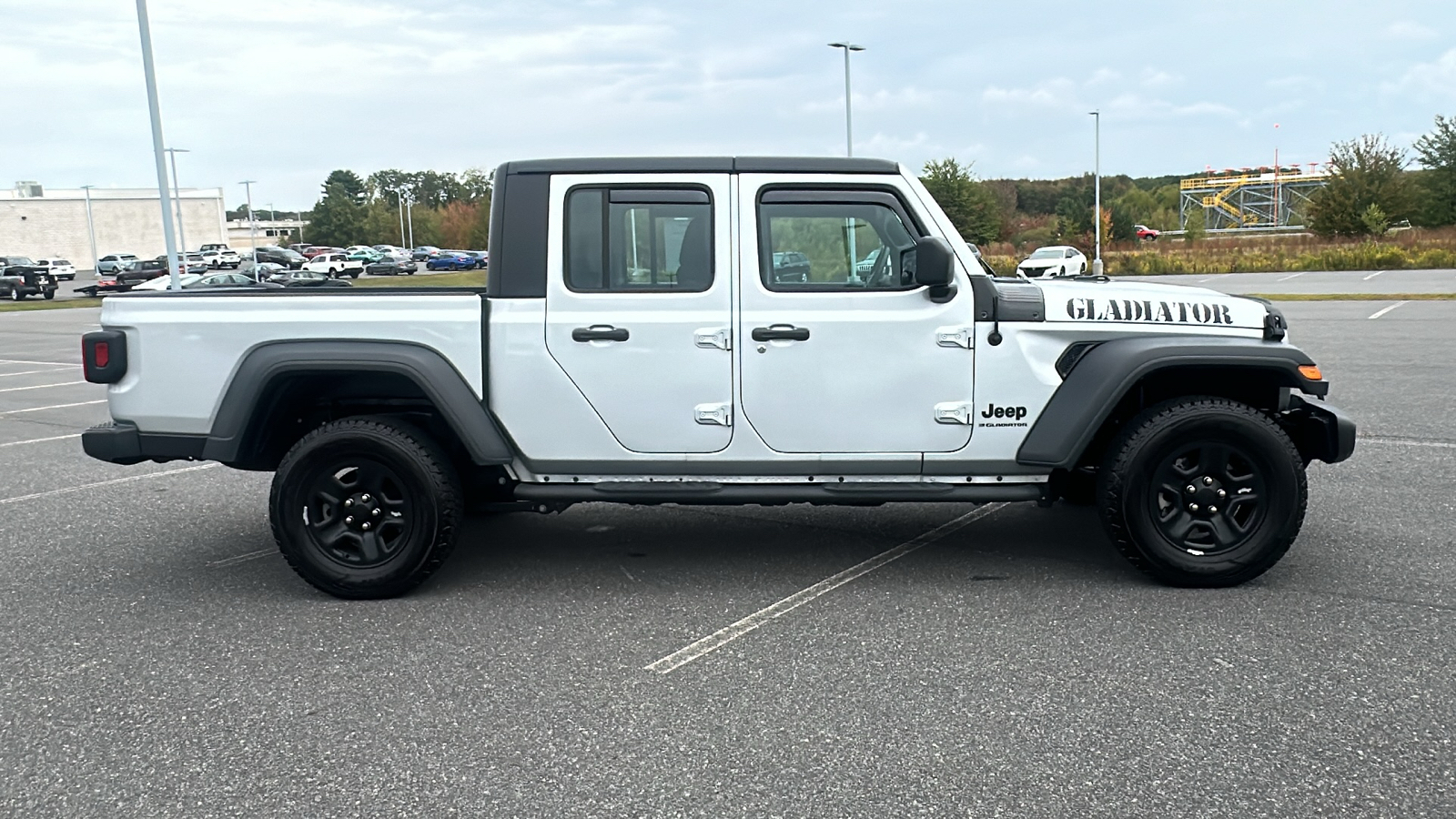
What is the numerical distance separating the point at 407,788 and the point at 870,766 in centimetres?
136

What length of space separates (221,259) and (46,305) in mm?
27525

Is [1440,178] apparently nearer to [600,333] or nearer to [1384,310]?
[1384,310]

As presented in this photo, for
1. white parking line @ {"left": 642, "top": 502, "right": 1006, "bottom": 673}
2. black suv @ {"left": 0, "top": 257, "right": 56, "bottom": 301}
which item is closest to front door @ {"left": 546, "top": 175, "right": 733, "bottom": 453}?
white parking line @ {"left": 642, "top": 502, "right": 1006, "bottom": 673}

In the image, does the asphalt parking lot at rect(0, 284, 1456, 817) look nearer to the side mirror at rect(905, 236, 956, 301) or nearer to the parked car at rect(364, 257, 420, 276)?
the side mirror at rect(905, 236, 956, 301)

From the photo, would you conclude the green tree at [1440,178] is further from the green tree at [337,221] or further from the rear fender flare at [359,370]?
the green tree at [337,221]

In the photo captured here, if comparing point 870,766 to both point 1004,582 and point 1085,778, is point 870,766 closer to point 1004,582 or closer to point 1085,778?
point 1085,778

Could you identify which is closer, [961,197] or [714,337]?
[714,337]

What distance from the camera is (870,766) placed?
344 centimetres

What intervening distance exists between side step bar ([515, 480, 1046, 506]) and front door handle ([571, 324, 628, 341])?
665 millimetres

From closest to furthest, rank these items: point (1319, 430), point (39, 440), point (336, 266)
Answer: point (1319, 430)
point (39, 440)
point (336, 266)

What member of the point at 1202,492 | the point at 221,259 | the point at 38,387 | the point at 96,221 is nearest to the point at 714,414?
the point at 1202,492

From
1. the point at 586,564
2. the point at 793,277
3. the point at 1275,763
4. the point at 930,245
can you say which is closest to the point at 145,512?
the point at 586,564

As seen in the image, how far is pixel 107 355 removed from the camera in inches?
205

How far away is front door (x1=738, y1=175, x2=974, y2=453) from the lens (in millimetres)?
5059
